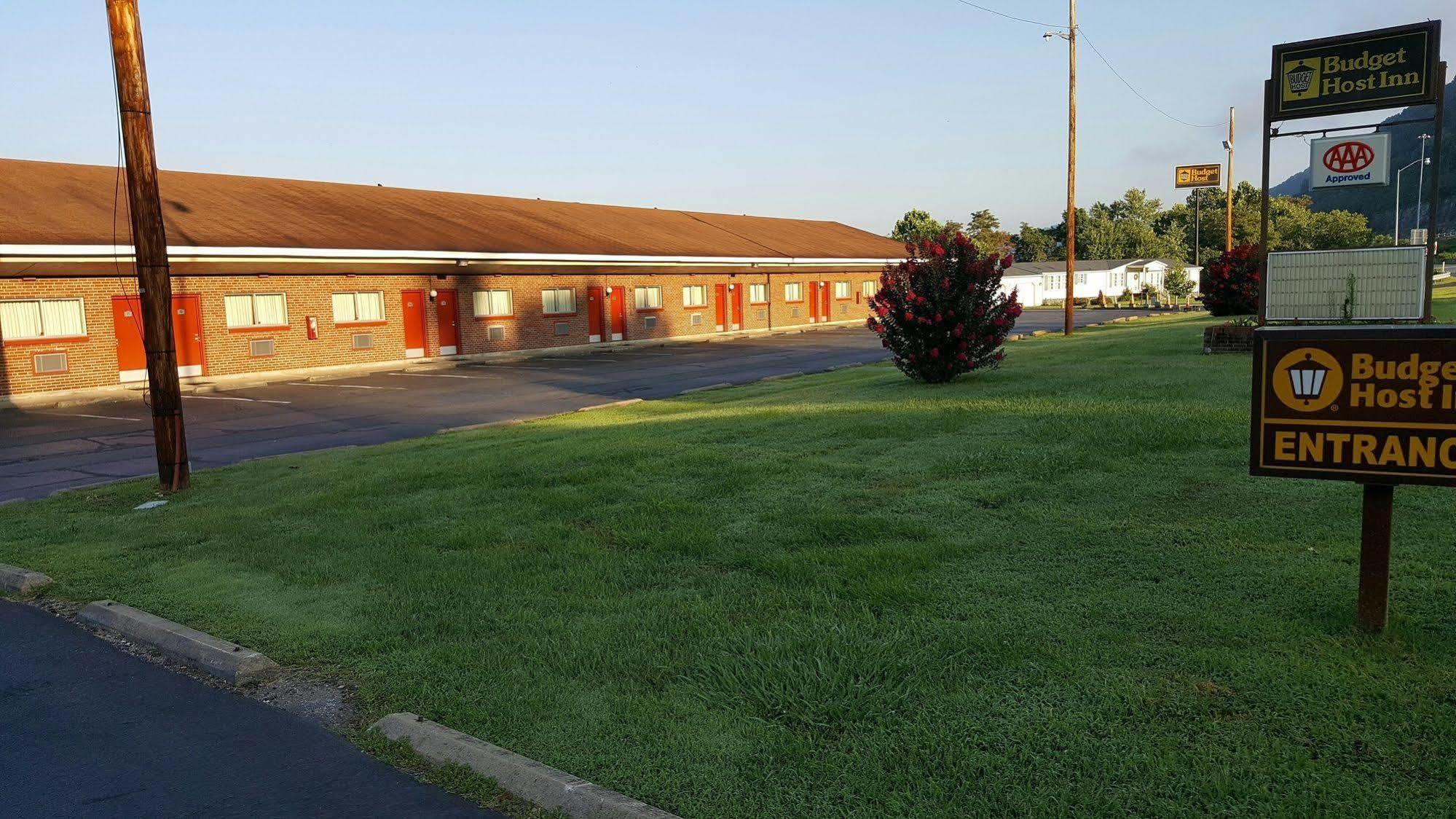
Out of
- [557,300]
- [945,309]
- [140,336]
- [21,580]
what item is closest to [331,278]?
[140,336]

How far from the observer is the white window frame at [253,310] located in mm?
27750

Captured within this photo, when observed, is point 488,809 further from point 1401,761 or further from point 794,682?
point 1401,761

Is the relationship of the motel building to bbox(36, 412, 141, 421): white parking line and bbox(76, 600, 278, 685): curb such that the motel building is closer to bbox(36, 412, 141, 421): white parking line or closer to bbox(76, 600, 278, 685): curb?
bbox(36, 412, 141, 421): white parking line

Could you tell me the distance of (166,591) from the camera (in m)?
7.24

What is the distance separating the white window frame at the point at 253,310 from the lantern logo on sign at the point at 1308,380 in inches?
1119

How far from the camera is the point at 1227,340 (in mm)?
18781

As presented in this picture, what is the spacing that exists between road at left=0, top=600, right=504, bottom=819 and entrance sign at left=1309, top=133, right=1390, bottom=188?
12937 mm

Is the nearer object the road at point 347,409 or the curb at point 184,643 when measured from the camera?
the curb at point 184,643

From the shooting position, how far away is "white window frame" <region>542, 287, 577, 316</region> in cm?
3750

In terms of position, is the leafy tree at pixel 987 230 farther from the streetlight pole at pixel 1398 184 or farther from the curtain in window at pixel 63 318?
the curtain in window at pixel 63 318

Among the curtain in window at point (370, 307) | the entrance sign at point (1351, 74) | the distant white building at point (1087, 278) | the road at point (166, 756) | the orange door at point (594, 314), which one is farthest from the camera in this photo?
the distant white building at point (1087, 278)

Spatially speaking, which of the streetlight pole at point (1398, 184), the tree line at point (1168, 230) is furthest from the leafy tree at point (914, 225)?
the streetlight pole at point (1398, 184)

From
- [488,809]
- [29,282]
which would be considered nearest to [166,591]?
[488,809]

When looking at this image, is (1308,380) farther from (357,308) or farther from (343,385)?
(357,308)
